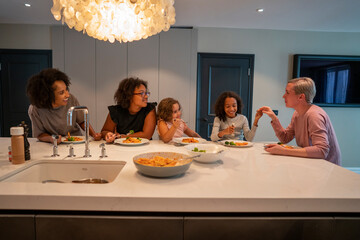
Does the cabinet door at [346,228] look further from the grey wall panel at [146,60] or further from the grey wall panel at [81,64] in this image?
the grey wall panel at [81,64]

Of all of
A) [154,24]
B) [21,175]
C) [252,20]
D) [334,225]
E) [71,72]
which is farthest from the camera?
[71,72]

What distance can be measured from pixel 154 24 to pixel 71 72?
2724 millimetres

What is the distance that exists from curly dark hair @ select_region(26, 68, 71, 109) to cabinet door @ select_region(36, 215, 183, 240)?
1.31 metres

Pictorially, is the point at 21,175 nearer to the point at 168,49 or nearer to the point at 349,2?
the point at 168,49

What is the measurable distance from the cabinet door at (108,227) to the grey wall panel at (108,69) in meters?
3.05

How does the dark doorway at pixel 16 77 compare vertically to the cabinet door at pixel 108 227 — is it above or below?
above

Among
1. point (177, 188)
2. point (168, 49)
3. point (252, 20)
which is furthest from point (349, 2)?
point (177, 188)

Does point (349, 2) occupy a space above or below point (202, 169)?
above

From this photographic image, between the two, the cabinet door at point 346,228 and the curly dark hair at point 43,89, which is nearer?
the cabinet door at point 346,228

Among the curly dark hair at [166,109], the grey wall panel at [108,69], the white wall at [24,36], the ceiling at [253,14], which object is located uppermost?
the ceiling at [253,14]

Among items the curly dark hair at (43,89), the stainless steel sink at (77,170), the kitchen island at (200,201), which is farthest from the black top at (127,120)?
the kitchen island at (200,201)

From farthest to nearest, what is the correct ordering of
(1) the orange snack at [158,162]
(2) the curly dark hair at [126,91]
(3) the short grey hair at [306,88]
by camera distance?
(2) the curly dark hair at [126,91], (3) the short grey hair at [306,88], (1) the orange snack at [158,162]

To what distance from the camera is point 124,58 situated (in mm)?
3684

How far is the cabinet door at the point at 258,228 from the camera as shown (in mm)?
868
